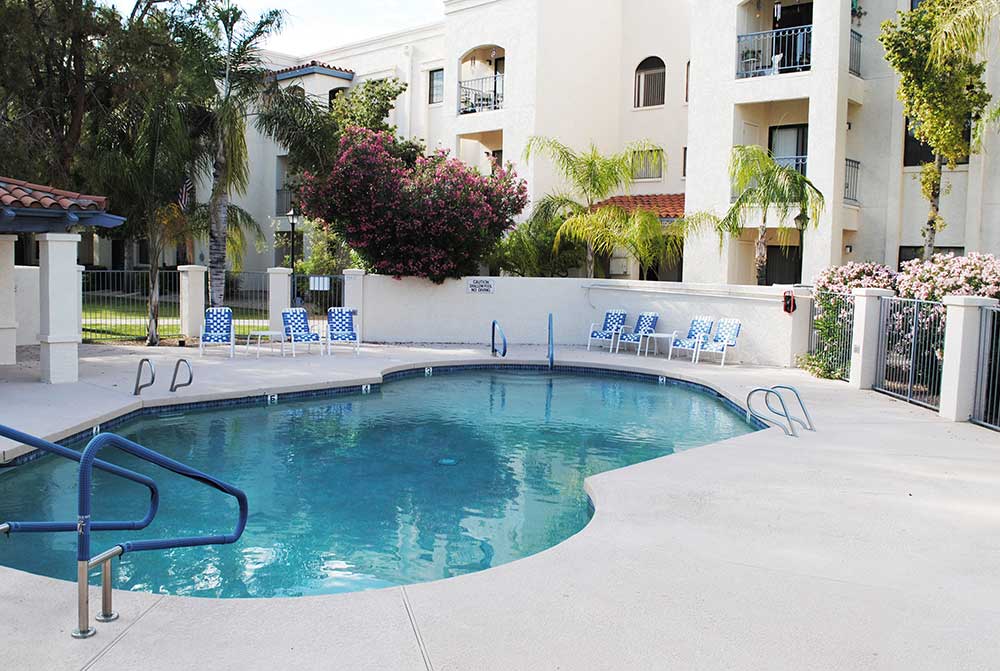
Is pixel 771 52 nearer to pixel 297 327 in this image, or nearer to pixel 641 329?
pixel 641 329

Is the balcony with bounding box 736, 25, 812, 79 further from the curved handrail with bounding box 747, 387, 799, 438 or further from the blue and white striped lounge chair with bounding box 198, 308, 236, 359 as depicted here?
the blue and white striped lounge chair with bounding box 198, 308, 236, 359

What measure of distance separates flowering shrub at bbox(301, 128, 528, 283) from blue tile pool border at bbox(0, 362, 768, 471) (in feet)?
12.5

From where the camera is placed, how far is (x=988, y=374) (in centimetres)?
1199

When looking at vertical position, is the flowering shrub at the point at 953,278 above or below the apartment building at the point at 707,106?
below

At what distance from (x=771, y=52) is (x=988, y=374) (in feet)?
44.9

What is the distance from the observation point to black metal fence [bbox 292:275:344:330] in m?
21.9

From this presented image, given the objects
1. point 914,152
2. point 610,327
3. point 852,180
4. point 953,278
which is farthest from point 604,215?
point 953,278

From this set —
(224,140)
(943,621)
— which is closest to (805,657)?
(943,621)

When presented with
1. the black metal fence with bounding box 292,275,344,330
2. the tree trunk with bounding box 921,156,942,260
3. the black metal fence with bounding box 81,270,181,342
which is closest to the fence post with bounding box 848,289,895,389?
the tree trunk with bounding box 921,156,942,260

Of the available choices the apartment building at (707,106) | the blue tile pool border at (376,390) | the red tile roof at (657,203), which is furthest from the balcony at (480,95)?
the blue tile pool border at (376,390)

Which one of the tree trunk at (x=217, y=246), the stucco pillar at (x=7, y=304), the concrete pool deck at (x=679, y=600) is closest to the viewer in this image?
the concrete pool deck at (x=679, y=600)

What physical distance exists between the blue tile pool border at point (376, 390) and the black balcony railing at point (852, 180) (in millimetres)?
8645

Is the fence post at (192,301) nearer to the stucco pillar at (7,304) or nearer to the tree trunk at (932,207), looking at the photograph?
the stucco pillar at (7,304)

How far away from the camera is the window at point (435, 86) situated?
31125 millimetres
